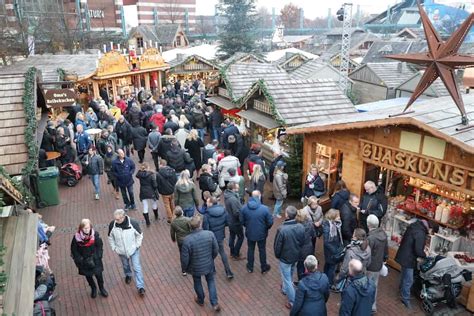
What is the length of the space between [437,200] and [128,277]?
250 inches

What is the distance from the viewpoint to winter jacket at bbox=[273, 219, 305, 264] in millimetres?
6445

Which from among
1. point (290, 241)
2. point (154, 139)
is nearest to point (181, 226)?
point (290, 241)

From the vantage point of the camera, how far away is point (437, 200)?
8359 mm

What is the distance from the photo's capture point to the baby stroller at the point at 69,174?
12.5 m

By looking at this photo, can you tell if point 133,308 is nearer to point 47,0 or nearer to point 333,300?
point 333,300

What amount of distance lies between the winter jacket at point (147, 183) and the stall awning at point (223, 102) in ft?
19.8

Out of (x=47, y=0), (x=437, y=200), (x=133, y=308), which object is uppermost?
(x=47, y=0)

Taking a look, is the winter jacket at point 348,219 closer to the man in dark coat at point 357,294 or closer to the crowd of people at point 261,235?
the crowd of people at point 261,235

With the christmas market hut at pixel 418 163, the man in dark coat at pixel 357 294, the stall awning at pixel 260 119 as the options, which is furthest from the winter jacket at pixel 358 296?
the stall awning at pixel 260 119

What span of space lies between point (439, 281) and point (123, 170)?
7.05 m

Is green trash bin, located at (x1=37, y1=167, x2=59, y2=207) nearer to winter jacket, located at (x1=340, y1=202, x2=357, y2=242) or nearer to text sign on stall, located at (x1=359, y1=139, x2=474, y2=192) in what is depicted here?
winter jacket, located at (x1=340, y1=202, x2=357, y2=242)

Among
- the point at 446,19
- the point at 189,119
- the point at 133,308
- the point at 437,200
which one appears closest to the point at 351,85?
the point at 189,119

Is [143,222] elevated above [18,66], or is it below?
below

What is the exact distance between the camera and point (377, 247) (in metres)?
6.30
